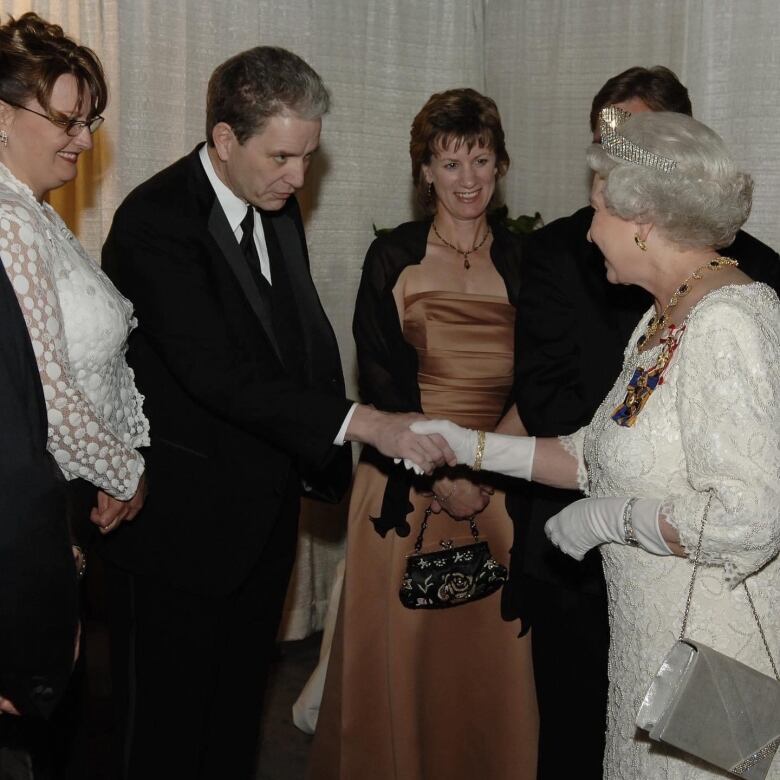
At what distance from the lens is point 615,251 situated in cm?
198

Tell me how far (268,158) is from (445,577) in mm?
1198

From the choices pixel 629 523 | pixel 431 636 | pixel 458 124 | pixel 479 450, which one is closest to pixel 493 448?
pixel 479 450

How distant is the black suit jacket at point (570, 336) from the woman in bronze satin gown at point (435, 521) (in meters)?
0.17

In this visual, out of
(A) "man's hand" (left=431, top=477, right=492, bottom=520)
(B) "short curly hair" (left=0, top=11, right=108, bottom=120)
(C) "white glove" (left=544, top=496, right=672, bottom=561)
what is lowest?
(A) "man's hand" (left=431, top=477, right=492, bottom=520)

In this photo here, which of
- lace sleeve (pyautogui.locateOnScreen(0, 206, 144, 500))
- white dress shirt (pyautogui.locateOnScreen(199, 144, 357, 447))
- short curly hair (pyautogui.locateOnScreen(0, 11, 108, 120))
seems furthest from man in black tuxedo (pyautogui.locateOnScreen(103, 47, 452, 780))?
short curly hair (pyautogui.locateOnScreen(0, 11, 108, 120))

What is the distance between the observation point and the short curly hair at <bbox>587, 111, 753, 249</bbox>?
1.86 m

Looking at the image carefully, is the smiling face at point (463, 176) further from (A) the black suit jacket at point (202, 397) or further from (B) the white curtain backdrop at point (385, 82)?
(B) the white curtain backdrop at point (385, 82)

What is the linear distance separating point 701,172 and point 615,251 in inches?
8.5

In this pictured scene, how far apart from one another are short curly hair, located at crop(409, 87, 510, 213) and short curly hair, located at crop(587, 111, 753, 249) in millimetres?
1036

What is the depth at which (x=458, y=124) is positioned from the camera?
2932 millimetres

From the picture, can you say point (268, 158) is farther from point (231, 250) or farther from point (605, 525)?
point (605, 525)

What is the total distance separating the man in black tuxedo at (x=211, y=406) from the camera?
2.32 m

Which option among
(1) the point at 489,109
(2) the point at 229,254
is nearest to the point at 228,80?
(2) the point at 229,254

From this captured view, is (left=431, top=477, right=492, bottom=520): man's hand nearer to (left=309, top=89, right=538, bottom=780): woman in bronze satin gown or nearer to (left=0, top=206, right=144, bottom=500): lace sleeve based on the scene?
(left=309, top=89, right=538, bottom=780): woman in bronze satin gown
